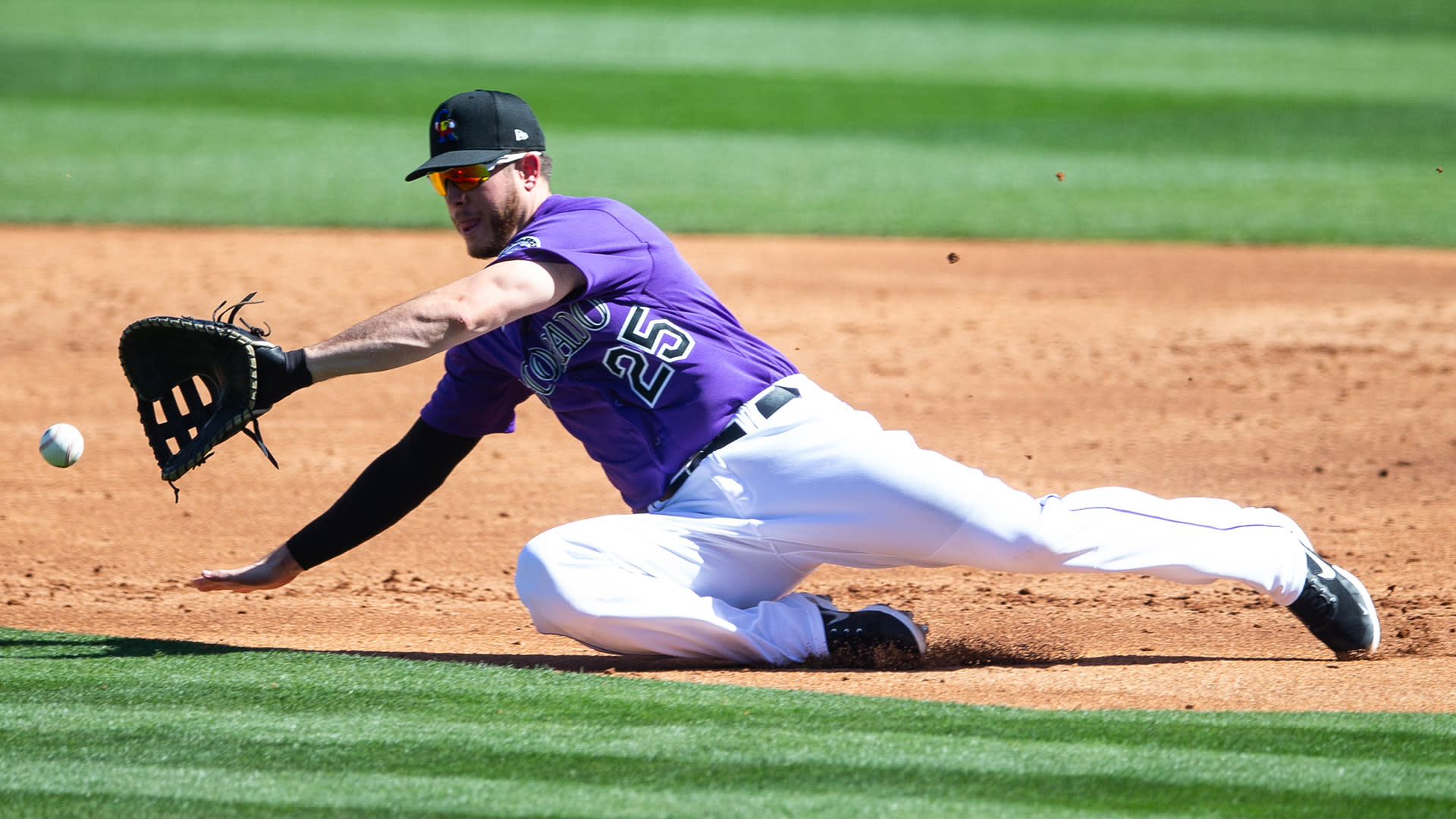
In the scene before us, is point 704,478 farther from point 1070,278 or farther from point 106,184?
point 106,184

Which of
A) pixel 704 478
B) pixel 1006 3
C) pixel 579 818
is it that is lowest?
pixel 579 818

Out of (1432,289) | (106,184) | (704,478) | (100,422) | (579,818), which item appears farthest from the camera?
(106,184)

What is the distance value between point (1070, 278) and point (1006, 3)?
61.5 ft

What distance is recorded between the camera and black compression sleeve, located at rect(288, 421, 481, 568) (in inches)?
166

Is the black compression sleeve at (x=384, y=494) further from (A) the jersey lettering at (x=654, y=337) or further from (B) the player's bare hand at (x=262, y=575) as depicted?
(A) the jersey lettering at (x=654, y=337)

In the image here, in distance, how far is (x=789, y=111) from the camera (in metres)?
17.8

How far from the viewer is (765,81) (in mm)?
19516

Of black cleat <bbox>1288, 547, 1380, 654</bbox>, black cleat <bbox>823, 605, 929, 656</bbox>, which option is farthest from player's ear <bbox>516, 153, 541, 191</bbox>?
black cleat <bbox>1288, 547, 1380, 654</bbox>

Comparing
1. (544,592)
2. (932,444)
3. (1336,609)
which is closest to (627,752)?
(544,592)

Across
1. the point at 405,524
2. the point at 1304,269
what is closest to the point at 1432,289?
the point at 1304,269

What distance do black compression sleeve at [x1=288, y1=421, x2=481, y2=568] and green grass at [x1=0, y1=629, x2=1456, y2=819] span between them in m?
0.51

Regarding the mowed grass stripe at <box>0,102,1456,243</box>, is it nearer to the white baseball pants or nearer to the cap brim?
the cap brim

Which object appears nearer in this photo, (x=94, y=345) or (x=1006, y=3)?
(x=94, y=345)

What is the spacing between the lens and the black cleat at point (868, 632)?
12.8ft
